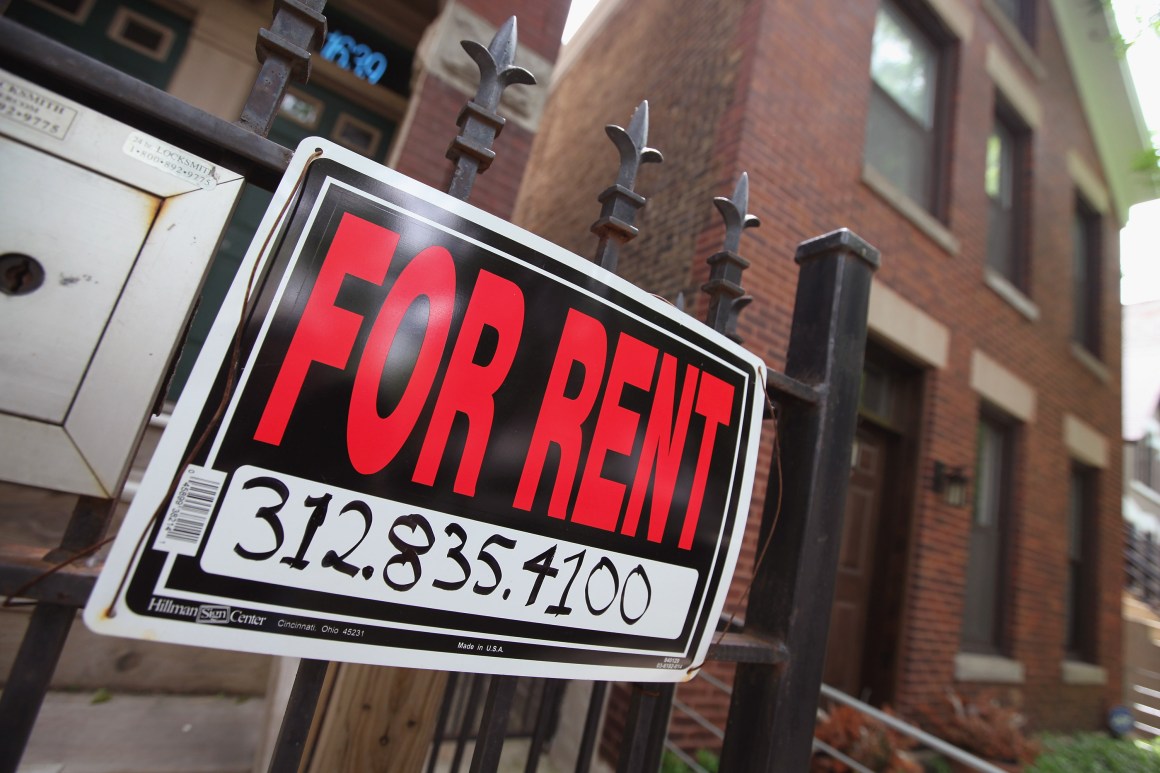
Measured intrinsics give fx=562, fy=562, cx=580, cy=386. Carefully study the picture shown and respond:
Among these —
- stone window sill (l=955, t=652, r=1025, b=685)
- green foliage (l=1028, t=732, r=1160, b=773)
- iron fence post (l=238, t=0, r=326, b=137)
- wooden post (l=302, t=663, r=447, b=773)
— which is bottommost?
green foliage (l=1028, t=732, r=1160, b=773)

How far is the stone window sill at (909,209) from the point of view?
4.68 metres

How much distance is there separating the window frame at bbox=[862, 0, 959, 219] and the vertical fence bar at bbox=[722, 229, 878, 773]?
15.4ft

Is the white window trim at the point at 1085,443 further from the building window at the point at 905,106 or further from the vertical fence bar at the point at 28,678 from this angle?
the vertical fence bar at the point at 28,678

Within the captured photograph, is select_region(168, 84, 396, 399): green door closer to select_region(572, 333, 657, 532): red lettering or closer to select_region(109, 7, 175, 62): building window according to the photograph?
select_region(109, 7, 175, 62): building window

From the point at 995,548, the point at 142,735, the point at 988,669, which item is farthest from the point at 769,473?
the point at 995,548

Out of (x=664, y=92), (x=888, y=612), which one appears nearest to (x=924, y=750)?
(x=888, y=612)

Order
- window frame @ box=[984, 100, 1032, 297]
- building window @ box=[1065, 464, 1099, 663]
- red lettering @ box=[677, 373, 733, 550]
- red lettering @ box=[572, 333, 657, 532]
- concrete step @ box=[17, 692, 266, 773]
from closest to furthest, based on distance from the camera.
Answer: red lettering @ box=[572, 333, 657, 532]
red lettering @ box=[677, 373, 733, 550]
concrete step @ box=[17, 692, 266, 773]
window frame @ box=[984, 100, 1032, 297]
building window @ box=[1065, 464, 1099, 663]

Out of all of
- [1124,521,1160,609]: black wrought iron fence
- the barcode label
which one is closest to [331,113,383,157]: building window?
the barcode label

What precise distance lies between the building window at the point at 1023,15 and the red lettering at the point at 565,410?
8804mm

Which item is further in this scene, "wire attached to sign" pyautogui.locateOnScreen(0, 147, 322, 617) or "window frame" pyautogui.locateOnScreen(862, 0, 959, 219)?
"window frame" pyautogui.locateOnScreen(862, 0, 959, 219)

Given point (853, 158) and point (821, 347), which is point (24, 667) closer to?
point (821, 347)

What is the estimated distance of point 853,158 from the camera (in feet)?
15.2

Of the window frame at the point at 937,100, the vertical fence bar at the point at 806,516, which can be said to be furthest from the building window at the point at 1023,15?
the vertical fence bar at the point at 806,516

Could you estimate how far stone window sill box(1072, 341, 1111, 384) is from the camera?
22.1 feet
